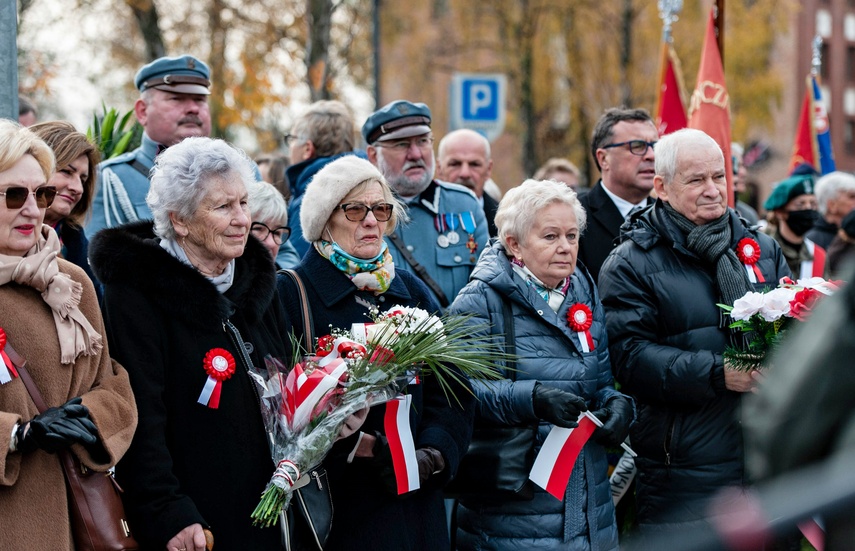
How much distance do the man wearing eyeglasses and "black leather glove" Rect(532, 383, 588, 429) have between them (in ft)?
6.68

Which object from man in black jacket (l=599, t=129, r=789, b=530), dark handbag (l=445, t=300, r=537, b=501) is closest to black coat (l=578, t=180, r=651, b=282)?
man in black jacket (l=599, t=129, r=789, b=530)

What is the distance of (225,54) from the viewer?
22.0 metres

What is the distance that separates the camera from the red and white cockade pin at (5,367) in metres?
3.45

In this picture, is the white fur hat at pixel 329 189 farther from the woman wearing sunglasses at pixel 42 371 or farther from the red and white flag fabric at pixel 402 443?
the woman wearing sunglasses at pixel 42 371

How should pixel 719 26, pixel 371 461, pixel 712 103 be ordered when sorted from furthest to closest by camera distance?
pixel 719 26 → pixel 712 103 → pixel 371 461

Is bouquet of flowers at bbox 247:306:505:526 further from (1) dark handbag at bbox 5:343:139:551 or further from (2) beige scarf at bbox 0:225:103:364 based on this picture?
(2) beige scarf at bbox 0:225:103:364

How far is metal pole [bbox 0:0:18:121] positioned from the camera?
4.55m

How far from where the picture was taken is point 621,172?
21.7 feet

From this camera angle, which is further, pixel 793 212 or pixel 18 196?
pixel 793 212

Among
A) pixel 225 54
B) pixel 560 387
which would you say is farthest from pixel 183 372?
pixel 225 54

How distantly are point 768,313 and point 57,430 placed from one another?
290 cm

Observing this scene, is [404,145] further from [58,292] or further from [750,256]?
[58,292]

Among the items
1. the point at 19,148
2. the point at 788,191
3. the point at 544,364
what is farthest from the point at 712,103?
the point at 19,148

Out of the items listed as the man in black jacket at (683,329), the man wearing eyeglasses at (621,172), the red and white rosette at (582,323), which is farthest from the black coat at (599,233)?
the red and white rosette at (582,323)
